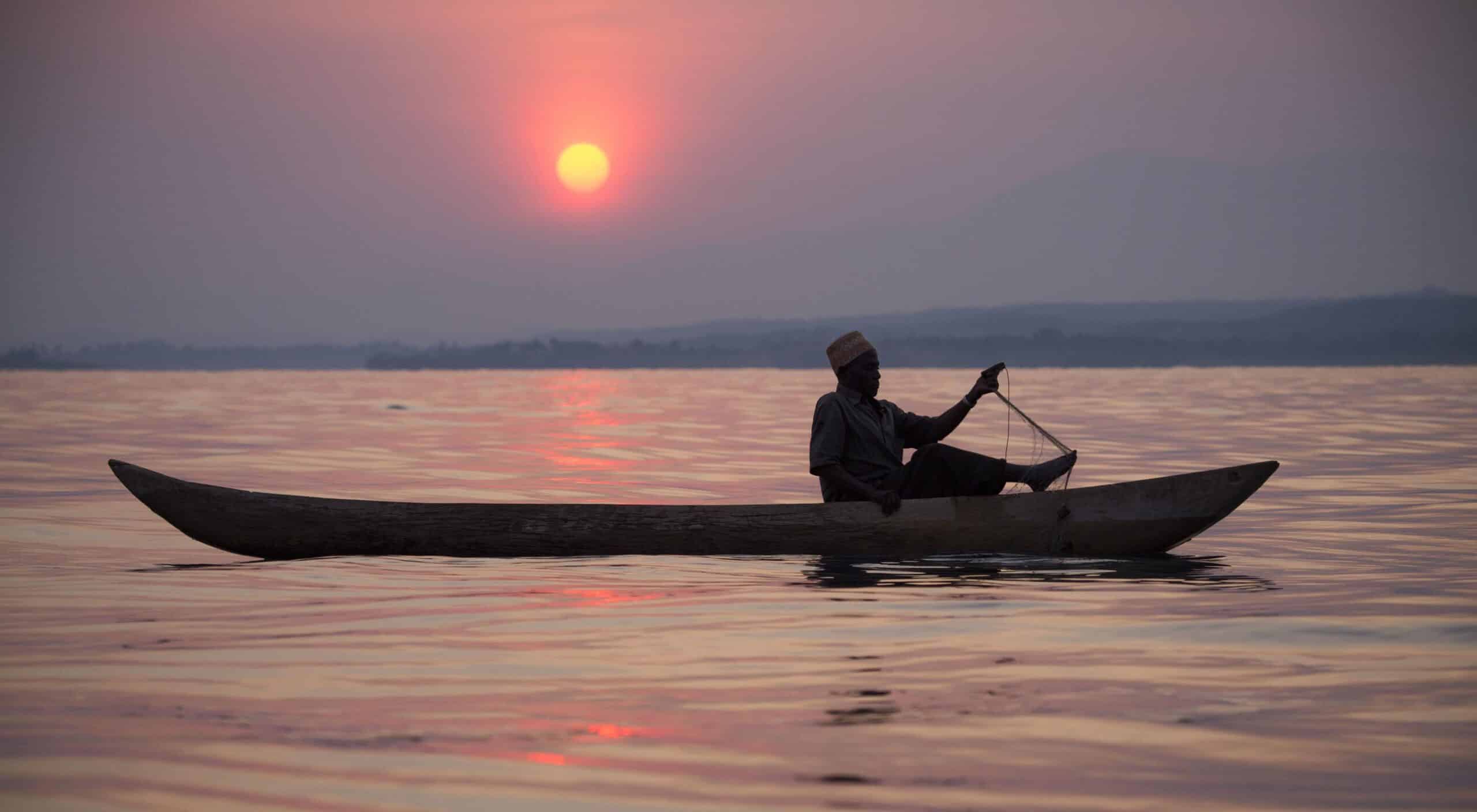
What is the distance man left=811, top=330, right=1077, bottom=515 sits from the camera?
10.4m

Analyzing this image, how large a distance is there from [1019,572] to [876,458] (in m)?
1.35

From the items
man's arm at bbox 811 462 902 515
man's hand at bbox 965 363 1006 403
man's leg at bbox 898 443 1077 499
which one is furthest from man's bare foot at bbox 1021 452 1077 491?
man's arm at bbox 811 462 902 515

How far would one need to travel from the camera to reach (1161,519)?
34.0 feet

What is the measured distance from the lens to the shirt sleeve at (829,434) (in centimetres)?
1036

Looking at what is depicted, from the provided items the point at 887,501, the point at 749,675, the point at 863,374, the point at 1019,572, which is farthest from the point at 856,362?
the point at 749,675

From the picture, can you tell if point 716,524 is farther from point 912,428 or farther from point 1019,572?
point 1019,572

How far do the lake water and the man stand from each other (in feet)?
1.86

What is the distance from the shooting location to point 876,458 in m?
10.6

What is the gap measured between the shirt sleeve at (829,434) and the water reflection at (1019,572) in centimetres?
66

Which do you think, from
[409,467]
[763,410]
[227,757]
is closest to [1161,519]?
[227,757]

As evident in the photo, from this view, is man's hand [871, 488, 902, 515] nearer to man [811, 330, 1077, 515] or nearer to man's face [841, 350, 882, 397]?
man [811, 330, 1077, 515]

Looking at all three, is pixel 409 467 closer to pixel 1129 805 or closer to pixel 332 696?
pixel 332 696

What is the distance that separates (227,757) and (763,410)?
1517 inches

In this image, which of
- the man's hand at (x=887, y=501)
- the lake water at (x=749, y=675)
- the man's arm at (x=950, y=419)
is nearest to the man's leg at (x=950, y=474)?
the man's arm at (x=950, y=419)
